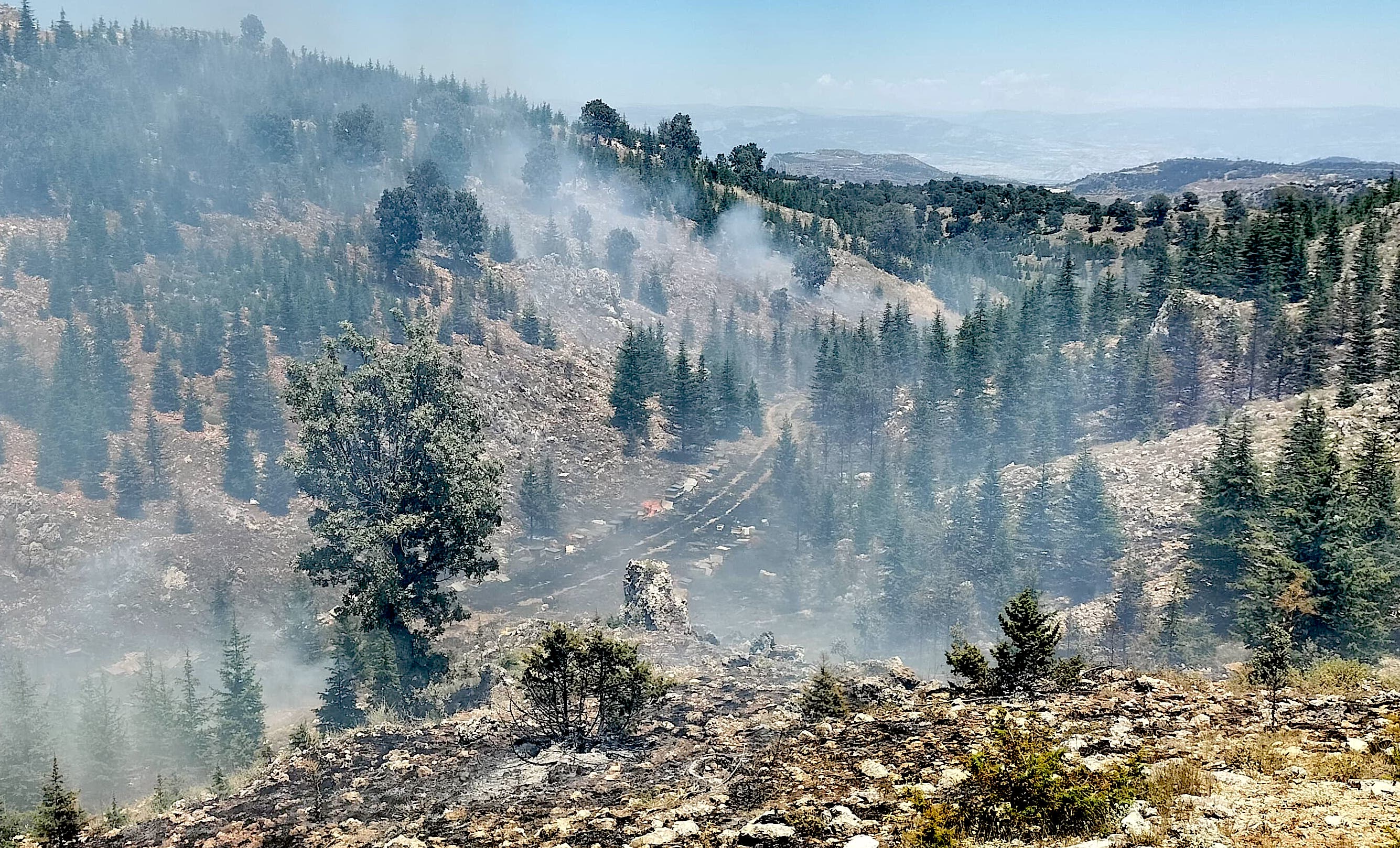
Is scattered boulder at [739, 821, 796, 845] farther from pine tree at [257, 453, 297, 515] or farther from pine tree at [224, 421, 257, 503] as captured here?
pine tree at [224, 421, 257, 503]

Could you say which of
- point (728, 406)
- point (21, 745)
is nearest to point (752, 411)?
point (728, 406)

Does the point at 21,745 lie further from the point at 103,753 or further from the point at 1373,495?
the point at 1373,495

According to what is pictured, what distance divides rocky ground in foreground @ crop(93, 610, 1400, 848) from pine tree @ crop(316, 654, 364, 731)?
14829 millimetres

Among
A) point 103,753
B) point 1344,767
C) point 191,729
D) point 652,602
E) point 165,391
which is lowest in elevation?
point 191,729

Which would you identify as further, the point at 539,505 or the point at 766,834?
the point at 539,505

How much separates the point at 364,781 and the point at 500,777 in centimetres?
356

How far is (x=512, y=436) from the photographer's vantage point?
286ft

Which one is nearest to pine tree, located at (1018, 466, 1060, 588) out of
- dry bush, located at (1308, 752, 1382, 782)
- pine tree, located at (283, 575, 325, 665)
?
dry bush, located at (1308, 752, 1382, 782)

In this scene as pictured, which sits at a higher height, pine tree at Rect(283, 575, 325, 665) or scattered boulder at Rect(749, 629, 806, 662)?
scattered boulder at Rect(749, 629, 806, 662)

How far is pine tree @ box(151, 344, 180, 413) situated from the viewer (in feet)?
234

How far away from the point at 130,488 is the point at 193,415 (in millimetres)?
9186

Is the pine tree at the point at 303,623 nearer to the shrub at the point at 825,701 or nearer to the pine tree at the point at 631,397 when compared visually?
the pine tree at the point at 631,397

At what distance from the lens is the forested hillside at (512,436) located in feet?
107

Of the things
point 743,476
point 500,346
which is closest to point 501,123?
point 500,346
